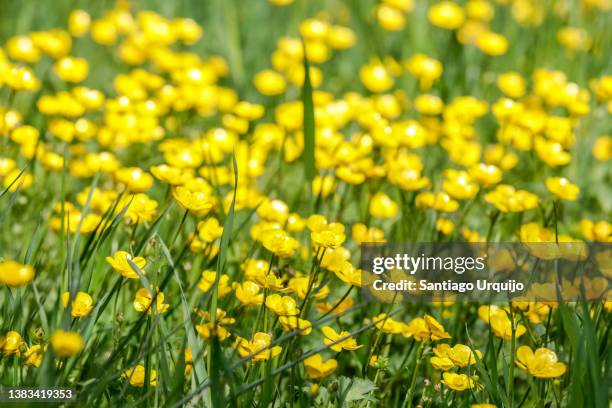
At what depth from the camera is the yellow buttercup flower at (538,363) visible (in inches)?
62.0

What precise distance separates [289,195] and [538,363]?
1490mm

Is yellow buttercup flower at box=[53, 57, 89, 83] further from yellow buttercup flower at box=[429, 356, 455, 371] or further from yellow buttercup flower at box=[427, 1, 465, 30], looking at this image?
yellow buttercup flower at box=[429, 356, 455, 371]

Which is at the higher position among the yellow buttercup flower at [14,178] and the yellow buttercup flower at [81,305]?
the yellow buttercup flower at [14,178]

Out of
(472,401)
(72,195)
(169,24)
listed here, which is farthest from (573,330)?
(169,24)

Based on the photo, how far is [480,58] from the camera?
13.6ft

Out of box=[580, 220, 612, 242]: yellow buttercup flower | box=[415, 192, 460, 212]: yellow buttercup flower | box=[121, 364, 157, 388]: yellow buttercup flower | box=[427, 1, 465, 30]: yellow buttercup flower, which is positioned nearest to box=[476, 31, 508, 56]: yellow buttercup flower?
box=[427, 1, 465, 30]: yellow buttercup flower

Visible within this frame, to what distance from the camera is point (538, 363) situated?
160 centimetres

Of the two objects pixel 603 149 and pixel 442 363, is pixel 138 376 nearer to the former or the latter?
pixel 442 363

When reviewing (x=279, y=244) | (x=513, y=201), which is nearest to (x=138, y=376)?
(x=279, y=244)

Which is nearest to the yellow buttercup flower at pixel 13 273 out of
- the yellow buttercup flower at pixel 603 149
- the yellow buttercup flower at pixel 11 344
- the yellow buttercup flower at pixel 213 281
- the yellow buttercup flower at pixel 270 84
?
the yellow buttercup flower at pixel 11 344

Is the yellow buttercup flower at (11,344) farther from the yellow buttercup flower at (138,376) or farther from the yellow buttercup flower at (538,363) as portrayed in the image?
the yellow buttercup flower at (538,363)

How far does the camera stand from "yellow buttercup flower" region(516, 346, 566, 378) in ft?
5.17

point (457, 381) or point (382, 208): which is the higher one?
point (382, 208)

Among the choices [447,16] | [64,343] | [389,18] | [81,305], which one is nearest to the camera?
[64,343]
